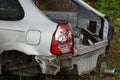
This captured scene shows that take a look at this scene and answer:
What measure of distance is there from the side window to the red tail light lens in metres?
0.64

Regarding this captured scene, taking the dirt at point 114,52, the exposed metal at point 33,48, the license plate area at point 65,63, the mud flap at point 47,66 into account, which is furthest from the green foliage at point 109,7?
the mud flap at point 47,66

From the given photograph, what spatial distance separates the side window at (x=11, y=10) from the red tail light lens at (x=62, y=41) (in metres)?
0.64

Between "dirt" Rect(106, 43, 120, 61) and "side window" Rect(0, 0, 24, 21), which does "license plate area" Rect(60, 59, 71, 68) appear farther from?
"dirt" Rect(106, 43, 120, 61)

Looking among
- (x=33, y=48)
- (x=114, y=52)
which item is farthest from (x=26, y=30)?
(x=114, y=52)

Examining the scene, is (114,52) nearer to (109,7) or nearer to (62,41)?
(62,41)

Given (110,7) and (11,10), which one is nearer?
(11,10)

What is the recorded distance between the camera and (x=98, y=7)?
1412 centimetres

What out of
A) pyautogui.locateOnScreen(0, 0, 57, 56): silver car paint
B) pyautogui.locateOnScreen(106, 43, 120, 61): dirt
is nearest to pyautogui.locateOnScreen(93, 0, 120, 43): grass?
pyautogui.locateOnScreen(106, 43, 120, 61): dirt

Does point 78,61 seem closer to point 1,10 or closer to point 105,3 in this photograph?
point 1,10

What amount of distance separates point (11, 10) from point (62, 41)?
0.95 meters

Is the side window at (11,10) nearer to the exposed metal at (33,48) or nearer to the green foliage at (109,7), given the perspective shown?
the exposed metal at (33,48)

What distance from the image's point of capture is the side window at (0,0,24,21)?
6418 mm

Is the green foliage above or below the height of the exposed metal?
below

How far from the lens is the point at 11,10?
646 cm
